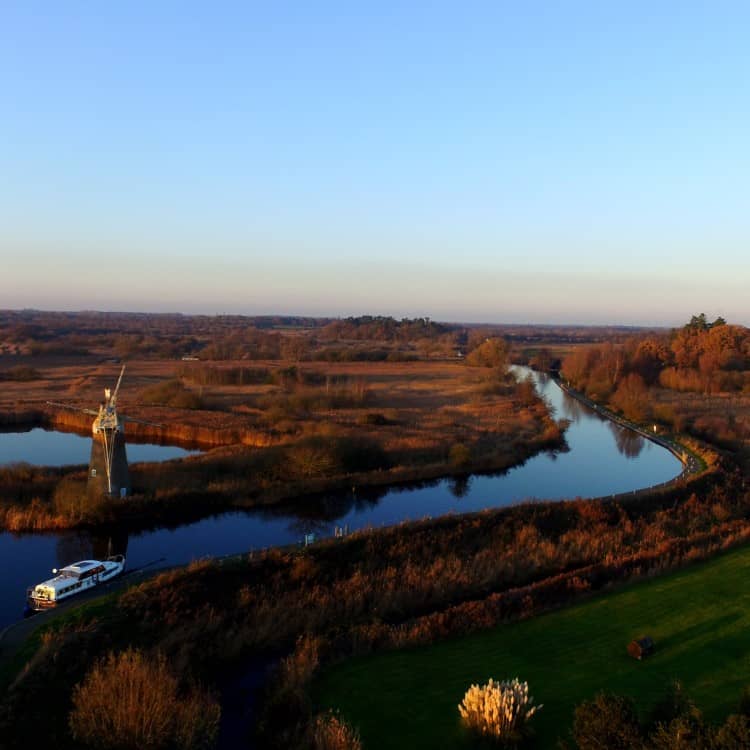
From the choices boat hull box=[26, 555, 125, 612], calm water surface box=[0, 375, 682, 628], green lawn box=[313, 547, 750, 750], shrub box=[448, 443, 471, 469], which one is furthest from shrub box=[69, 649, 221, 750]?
shrub box=[448, 443, 471, 469]

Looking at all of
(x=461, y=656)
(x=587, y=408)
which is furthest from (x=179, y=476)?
(x=587, y=408)

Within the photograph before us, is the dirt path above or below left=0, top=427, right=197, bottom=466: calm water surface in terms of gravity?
above

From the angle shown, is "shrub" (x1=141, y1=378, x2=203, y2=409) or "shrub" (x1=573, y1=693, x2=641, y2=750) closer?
"shrub" (x1=573, y1=693, x2=641, y2=750)

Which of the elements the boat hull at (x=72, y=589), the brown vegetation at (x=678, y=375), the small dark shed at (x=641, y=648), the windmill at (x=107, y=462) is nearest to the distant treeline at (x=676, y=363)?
the brown vegetation at (x=678, y=375)

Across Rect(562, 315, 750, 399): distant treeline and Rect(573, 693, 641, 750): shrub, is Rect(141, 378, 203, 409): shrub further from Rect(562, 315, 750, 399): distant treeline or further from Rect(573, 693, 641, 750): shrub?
Rect(573, 693, 641, 750): shrub

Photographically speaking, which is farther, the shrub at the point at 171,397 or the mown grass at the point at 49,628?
the shrub at the point at 171,397

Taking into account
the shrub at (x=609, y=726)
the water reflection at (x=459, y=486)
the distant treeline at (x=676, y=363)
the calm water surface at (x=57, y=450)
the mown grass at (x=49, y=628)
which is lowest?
the water reflection at (x=459, y=486)

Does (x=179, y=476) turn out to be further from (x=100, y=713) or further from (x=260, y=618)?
(x=100, y=713)

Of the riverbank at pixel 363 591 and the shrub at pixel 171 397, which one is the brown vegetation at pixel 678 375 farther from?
the shrub at pixel 171 397
